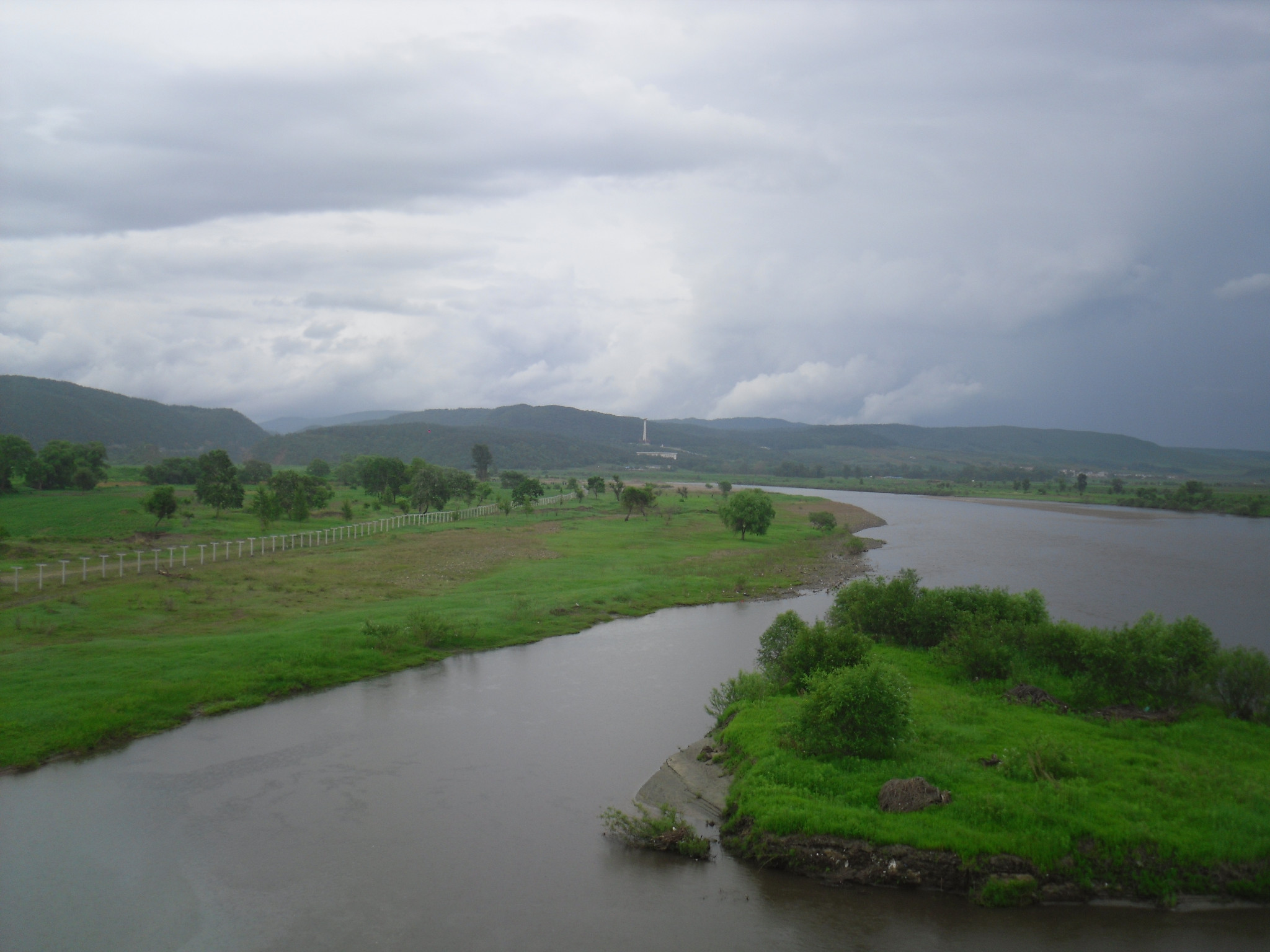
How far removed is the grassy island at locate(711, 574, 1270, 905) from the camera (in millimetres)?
15734

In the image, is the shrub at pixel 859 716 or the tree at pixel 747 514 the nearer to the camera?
the shrub at pixel 859 716

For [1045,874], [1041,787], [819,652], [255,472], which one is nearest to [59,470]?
[255,472]

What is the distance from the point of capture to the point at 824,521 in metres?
87.8

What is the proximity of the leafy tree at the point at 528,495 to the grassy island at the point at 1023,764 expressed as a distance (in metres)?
→ 71.8

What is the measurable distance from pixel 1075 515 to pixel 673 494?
205ft

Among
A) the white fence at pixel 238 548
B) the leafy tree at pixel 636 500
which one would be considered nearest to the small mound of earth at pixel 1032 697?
the white fence at pixel 238 548

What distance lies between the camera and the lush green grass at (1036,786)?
16.1 m

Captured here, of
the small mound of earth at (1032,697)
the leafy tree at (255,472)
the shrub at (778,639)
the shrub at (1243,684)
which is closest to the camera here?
the shrub at (1243,684)

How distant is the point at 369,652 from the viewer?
32.8m

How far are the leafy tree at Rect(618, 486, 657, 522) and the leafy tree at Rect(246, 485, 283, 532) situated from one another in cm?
3801

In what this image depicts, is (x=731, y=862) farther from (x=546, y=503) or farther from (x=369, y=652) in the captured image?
(x=546, y=503)

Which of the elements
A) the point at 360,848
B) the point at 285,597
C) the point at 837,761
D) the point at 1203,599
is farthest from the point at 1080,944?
the point at 1203,599

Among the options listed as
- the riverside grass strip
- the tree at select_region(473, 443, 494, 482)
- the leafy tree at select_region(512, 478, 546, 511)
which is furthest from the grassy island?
the tree at select_region(473, 443, 494, 482)

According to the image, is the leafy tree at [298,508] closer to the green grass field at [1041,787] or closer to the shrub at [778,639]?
the shrub at [778,639]
